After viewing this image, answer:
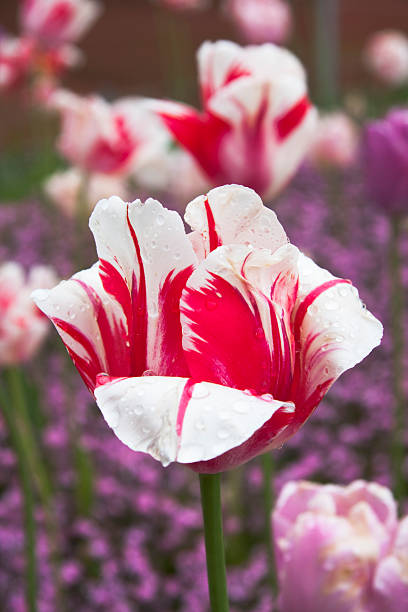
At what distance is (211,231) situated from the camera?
464 mm

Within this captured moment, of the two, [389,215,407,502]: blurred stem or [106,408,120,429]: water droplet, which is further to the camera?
[389,215,407,502]: blurred stem

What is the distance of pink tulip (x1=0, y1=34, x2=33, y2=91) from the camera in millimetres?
2621

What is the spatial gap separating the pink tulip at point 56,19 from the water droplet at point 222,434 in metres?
2.10

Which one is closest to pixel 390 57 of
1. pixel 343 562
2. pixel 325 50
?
pixel 325 50

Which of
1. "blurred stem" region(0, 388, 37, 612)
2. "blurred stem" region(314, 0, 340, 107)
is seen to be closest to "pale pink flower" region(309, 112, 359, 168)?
"blurred stem" region(0, 388, 37, 612)

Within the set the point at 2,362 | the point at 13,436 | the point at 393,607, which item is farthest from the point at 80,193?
the point at 393,607

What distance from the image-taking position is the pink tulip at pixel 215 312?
0.43 meters

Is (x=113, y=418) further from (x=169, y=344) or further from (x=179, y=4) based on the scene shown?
(x=179, y=4)

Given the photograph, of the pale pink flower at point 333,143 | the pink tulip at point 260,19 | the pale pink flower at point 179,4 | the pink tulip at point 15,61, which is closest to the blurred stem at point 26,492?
the pink tulip at point 15,61

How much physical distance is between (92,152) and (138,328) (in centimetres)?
113

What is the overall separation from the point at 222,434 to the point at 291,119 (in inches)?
25.1

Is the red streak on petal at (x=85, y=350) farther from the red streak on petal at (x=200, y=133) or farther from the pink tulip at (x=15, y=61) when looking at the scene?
the pink tulip at (x=15, y=61)

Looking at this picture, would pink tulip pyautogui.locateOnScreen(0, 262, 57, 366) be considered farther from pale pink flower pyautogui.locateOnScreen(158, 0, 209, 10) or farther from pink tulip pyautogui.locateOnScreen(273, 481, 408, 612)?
pale pink flower pyautogui.locateOnScreen(158, 0, 209, 10)

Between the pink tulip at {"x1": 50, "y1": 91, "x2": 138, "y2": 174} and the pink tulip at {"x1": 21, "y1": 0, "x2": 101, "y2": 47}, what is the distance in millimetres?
809
